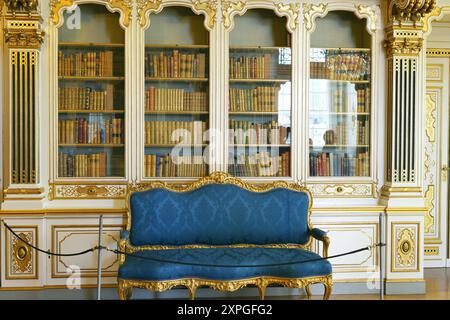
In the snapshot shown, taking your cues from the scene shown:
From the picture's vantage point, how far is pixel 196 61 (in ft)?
18.3

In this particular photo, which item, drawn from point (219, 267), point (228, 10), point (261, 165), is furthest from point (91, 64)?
point (219, 267)

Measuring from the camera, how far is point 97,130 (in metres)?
5.50

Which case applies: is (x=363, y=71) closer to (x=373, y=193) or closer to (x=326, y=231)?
(x=373, y=193)

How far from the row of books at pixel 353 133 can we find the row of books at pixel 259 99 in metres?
0.65

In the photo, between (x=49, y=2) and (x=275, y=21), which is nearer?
(x=49, y=2)

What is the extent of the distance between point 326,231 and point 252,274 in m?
1.16

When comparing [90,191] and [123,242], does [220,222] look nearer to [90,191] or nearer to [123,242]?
[123,242]

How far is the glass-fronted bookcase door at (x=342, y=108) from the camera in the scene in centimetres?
569

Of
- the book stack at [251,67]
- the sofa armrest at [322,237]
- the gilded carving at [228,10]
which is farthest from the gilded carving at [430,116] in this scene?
the gilded carving at [228,10]

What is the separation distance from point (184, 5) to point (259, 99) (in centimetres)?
110

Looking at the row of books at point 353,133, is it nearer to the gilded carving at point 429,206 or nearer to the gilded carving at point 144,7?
the gilded carving at point 429,206

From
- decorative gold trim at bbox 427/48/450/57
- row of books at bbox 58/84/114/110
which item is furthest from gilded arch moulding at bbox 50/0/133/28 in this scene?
decorative gold trim at bbox 427/48/450/57

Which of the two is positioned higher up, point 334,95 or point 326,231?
point 334,95


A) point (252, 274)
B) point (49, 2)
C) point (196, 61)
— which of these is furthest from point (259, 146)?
point (49, 2)
